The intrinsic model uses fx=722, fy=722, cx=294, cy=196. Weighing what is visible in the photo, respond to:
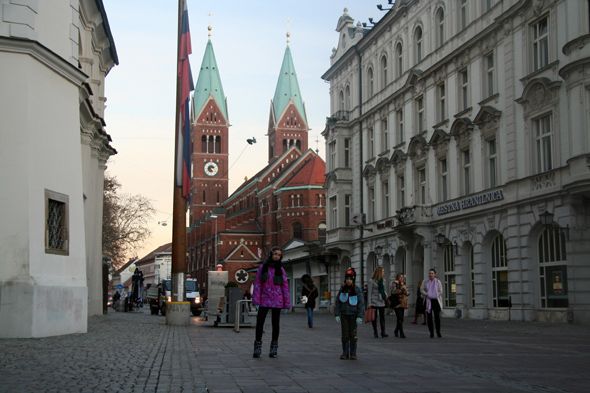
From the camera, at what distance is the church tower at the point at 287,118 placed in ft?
362

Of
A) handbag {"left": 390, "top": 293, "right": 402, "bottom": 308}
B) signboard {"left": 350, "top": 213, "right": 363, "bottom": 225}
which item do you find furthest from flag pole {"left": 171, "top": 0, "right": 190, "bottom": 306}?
signboard {"left": 350, "top": 213, "right": 363, "bottom": 225}

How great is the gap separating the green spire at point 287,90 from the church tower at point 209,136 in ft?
28.4

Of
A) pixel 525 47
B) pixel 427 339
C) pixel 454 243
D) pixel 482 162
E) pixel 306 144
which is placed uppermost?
pixel 306 144

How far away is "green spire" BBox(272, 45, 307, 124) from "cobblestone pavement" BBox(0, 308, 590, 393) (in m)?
97.0

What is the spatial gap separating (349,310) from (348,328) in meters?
0.29

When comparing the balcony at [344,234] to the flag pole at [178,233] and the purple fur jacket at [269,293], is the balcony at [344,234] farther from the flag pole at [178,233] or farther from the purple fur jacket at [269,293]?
Answer: the purple fur jacket at [269,293]

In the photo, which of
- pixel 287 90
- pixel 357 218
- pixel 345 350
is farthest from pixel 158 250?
pixel 345 350

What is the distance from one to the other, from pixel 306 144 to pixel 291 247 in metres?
51.8

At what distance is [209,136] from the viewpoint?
11238 centimetres

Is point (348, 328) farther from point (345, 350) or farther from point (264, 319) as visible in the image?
point (264, 319)

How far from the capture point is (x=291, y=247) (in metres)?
62.0

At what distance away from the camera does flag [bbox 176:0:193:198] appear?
22109 millimetres

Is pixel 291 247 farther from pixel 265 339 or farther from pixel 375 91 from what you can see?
pixel 265 339

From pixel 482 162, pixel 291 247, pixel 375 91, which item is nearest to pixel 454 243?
pixel 482 162
